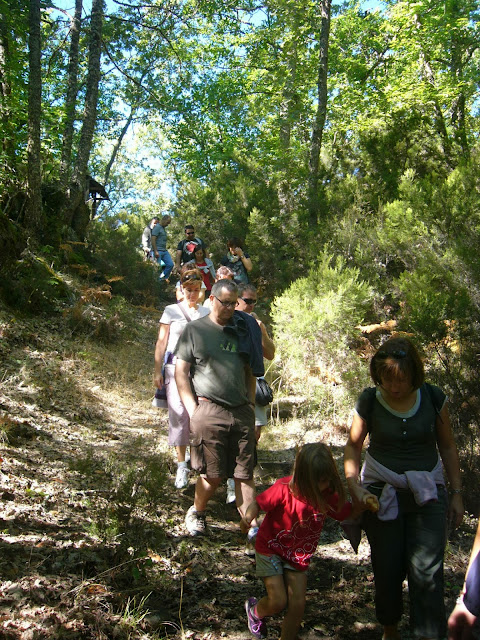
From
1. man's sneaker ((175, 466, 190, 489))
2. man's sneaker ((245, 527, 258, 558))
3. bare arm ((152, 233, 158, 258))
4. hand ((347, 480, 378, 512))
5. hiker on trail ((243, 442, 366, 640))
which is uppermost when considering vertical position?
bare arm ((152, 233, 158, 258))

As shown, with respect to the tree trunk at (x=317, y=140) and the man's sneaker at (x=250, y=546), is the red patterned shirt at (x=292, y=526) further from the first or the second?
the tree trunk at (x=317, y=140)

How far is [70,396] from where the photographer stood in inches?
261

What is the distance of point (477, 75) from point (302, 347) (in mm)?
18620

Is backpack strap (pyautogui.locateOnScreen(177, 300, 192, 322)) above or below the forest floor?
above

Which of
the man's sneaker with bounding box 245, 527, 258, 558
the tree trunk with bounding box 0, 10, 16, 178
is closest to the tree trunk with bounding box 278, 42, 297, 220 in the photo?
the tree trunk with bounding box 0, 10, 16, 178

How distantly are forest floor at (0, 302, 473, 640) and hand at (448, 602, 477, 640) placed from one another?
1.22 meters

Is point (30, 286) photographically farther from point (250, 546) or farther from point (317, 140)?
point (317, 140)

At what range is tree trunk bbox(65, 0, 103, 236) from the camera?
1180 centimetres

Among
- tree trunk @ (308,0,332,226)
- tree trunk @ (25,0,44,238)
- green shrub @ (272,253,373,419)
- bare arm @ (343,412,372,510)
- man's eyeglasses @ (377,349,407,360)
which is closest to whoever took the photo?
man's eyeglasses @ (377,349,407,360)

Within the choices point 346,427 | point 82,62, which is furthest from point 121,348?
point 82,62

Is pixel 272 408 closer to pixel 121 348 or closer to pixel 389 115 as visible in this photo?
pixel 121 348

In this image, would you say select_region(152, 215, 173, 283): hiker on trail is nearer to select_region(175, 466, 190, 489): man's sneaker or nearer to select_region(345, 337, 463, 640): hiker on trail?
select_region(175, 466, 190, 489): man's sneaker

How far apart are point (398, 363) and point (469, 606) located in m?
1.18

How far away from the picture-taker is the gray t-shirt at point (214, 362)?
151 inches
